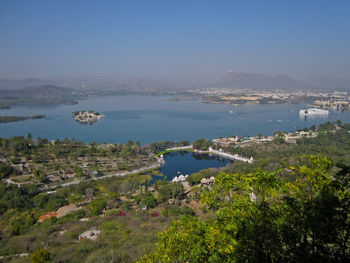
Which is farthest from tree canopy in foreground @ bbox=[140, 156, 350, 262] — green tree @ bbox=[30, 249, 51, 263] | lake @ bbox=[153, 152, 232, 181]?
lake @ bbox=[153, 152, 232, 181]

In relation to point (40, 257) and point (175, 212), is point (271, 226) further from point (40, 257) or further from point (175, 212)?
point (175, 212)

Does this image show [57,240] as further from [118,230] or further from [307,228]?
[307,228]

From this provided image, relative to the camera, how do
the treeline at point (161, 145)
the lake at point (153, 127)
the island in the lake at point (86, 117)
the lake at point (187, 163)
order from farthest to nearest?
the island in the lake at point (86, 117) < the lake at point (153, 127) < the treeline at point (161, 145) < the lake at point (187, 163)

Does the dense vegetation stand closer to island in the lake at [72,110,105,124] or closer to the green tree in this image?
the green tree

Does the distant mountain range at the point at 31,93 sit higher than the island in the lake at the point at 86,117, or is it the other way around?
the distant mountain range at the point at 31,93

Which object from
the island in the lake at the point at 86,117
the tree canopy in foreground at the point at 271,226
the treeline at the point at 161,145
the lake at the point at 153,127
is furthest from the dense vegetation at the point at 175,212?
the island in the lake at the point at 86,117

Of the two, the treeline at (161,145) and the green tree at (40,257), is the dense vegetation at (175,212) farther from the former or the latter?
the treeline at (161,145)

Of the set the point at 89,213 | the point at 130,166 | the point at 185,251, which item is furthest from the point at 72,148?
the point at 185,251

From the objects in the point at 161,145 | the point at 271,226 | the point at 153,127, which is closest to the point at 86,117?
the point at 153,127
